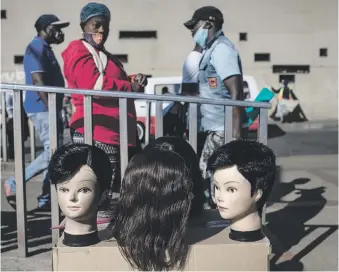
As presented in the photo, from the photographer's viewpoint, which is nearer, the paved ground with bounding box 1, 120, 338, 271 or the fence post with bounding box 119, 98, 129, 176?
the fence post with bounding box 119, 98, 129, 176

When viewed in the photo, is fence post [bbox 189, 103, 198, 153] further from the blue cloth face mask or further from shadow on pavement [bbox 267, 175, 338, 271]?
shadow on pavement [bbox 267, 175, 338, 271]

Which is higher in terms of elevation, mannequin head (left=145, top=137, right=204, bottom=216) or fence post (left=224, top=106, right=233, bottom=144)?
fence post (left=224, top=106, right=233, bottom=144)

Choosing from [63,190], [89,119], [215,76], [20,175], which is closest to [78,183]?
[63,190]

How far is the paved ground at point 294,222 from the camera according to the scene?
3398mm

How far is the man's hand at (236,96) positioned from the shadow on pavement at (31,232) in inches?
57.3

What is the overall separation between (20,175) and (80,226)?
1.14 meters

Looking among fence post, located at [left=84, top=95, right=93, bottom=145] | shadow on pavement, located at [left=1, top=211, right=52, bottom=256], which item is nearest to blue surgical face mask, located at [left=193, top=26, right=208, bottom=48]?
fence post, located at [left=84, top=95, right=93, bottom=145]

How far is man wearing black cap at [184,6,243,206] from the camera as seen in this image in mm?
3416

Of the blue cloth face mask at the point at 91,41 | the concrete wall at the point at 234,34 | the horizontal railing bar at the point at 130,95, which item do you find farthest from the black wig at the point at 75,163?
the concrete wall at the point at 234,34

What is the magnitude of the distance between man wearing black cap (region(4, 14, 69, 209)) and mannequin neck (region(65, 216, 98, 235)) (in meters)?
2.00

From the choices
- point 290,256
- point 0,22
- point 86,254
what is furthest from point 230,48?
point 0,22

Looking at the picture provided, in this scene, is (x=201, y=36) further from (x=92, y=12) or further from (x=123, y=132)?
(x=123, y=132)

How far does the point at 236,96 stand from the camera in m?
3.40

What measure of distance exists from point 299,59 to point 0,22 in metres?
8.91
